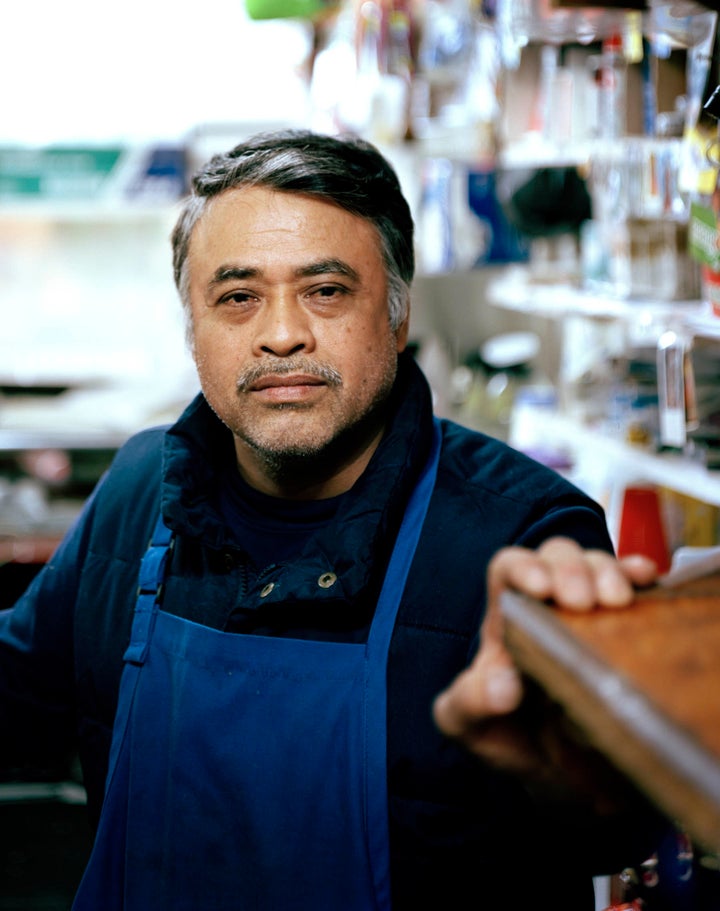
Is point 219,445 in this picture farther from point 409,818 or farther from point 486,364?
point 486,364

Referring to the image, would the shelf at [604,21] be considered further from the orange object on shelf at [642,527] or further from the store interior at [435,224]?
the orange object on shelf at [642,527]

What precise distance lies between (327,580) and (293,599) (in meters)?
0.05

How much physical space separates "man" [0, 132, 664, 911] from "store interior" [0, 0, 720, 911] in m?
0.39

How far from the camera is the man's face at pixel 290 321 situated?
5.28ft

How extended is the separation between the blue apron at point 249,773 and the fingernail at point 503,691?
1.89 ft

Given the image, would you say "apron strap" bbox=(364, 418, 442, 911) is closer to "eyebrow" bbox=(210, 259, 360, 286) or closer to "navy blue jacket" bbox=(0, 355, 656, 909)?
"navy blue jacket" bbox=(0, 355, 656, 909)

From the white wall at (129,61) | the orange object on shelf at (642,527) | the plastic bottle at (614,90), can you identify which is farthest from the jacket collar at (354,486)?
the white wall at (129,61)

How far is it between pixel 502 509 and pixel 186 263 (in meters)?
0.69

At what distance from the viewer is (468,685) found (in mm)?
861

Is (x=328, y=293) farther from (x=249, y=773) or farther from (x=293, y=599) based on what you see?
(x=249, y=773)

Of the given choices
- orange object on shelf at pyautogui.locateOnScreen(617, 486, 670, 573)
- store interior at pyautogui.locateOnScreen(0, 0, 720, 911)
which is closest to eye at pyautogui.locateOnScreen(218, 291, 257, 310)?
store interior at pyautogui.locateOnScreen(0, 0, 720, 911)

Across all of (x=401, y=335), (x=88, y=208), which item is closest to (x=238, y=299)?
(x=401, y=335)

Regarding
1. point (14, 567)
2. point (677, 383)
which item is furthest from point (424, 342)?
point (677, 383)

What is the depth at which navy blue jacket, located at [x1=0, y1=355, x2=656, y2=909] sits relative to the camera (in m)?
1.39
